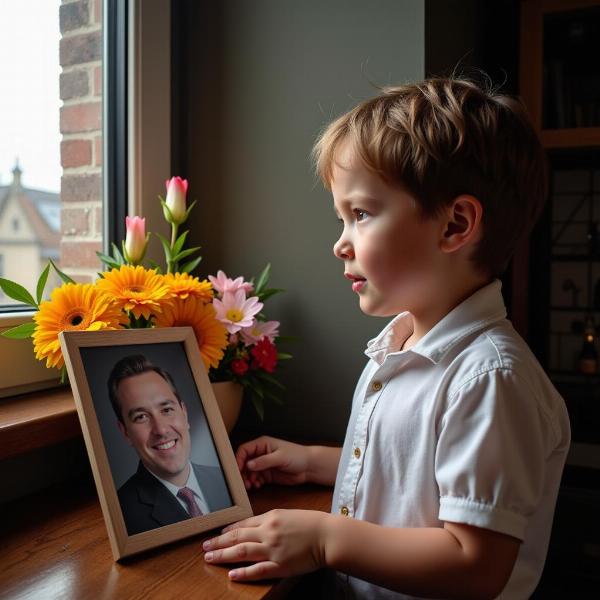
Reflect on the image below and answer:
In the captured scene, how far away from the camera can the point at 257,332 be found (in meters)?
1.12

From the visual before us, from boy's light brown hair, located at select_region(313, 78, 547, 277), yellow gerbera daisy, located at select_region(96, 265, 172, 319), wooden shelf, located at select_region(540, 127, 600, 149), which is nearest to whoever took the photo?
boy's light brown hair, located at select_region(313, 78, 547, 277)

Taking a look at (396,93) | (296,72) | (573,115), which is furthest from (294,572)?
(573,115)

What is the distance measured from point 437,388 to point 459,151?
30 centimetres

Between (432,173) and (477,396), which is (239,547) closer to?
(477,396)

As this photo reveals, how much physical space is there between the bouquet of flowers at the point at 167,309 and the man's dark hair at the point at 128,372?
0.07m

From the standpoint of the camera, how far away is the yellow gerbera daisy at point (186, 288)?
95 centimetres

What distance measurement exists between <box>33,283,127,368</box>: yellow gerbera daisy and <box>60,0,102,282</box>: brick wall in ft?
1.20

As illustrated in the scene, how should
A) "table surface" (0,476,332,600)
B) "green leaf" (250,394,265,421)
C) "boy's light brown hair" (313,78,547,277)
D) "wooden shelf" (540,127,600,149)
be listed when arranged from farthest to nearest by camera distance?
"wooden shelf" (540,127,600,149) → "green leaf" (250,394,265,421) → "boy's light brown hair" (313,78,547,277) → "table surface" (0,476,332,600)

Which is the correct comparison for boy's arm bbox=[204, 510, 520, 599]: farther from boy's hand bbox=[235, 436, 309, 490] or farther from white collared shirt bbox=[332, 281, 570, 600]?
boy's hand bbox=[235, 436, 309, 490]

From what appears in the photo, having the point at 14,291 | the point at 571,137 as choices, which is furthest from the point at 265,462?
the point at 571,137

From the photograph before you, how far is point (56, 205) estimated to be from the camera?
117cm

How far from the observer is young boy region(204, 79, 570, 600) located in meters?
0.67

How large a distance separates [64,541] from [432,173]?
2.19ft

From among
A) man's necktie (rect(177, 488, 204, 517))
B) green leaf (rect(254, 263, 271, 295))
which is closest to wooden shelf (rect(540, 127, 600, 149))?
green leaf (rect(254, 263, 271, 295))
